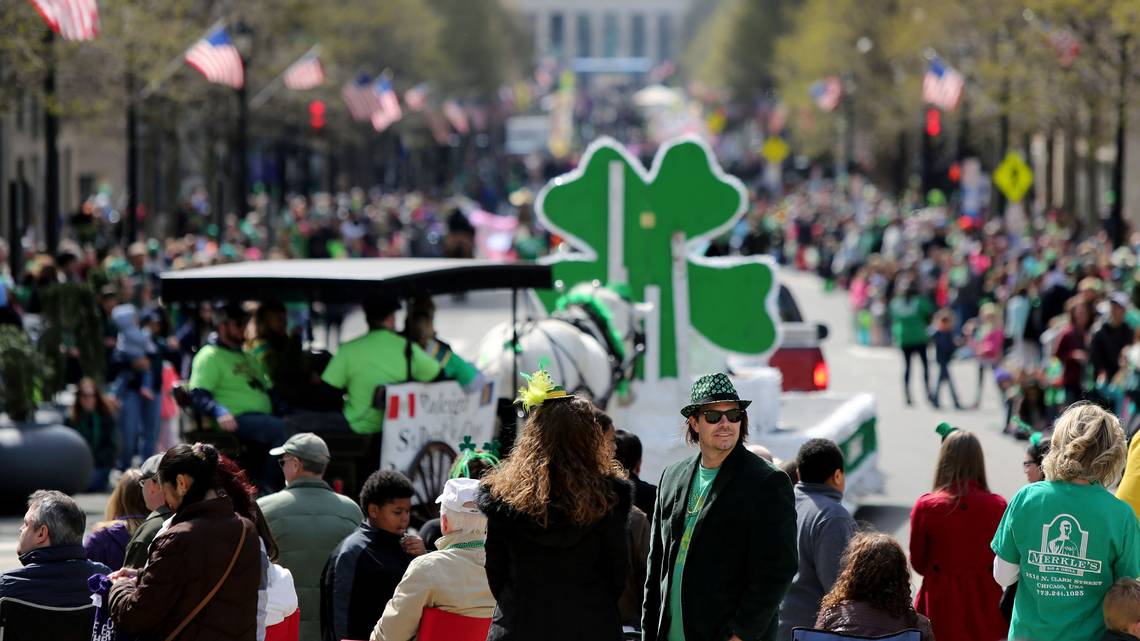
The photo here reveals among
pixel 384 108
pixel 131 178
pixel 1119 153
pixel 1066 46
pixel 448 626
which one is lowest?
pixel 448 626

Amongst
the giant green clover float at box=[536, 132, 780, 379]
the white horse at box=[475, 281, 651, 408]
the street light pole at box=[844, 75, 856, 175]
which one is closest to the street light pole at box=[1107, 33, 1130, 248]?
the giant green clover float at box=[536, 132, 780, 379]

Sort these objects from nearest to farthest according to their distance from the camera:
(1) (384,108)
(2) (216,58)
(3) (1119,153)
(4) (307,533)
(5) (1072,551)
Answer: (5) (1072,551)
(4) (307,533)
(2) (216,58)
(3) (1119,153)
(1) (384,108)

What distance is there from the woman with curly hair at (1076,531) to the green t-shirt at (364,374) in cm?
517

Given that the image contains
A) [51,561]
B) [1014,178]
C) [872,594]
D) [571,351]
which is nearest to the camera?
[872,594]

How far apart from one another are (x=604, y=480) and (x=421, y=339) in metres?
6.03

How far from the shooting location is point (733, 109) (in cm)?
10612

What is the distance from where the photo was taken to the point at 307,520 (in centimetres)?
845

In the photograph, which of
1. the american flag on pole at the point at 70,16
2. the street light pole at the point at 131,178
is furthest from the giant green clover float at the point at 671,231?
the street light pole at the point at 131,178

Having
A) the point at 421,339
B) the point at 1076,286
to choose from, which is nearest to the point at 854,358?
the point at 1076,286

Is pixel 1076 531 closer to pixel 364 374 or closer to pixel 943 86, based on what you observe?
pixel 364 374

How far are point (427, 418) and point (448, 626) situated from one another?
16.2ft

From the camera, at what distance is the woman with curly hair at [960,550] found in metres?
8.02

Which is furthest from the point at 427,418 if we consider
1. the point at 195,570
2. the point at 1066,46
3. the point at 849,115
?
the point at 849,115

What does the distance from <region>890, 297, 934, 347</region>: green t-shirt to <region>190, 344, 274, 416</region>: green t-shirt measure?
12767 mm
